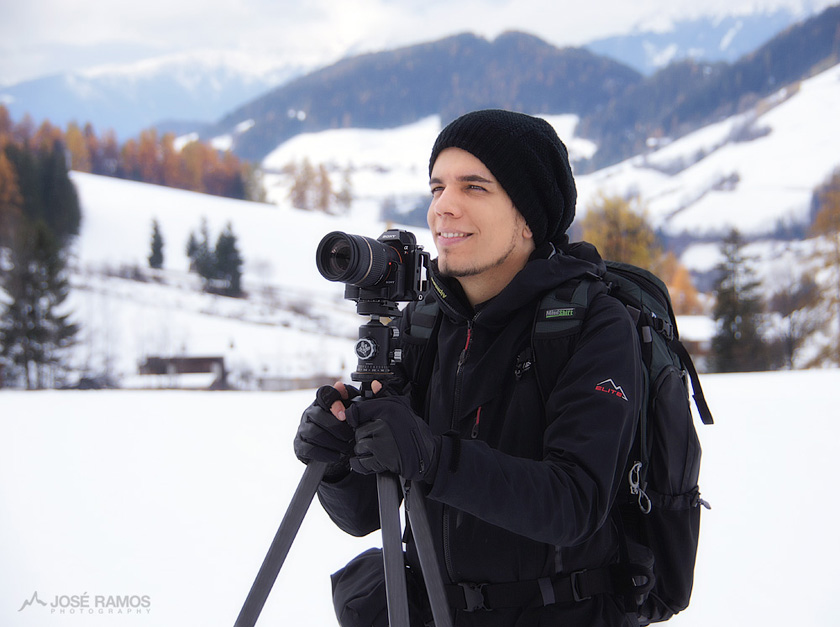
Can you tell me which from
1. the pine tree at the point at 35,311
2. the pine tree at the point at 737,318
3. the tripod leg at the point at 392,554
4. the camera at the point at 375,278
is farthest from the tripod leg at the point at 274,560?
the pine tree at the point at 35,311

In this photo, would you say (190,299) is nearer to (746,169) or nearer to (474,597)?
(474,597)

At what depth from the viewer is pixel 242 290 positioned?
33312 millimetres

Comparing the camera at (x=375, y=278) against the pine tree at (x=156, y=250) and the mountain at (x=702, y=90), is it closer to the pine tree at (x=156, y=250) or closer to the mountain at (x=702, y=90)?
the pine tree at (x=156, y=250)

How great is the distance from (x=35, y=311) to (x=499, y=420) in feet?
97.7

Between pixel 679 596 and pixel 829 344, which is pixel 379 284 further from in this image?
pixel 829 344

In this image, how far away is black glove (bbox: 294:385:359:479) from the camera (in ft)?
3.74

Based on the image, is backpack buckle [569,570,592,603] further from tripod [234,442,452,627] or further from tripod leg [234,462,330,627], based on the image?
tripod leg [234,462,330,627]

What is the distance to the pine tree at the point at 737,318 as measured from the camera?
2447 cm

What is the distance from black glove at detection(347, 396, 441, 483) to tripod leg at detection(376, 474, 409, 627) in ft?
0.26

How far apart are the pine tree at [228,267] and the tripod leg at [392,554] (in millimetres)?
33313

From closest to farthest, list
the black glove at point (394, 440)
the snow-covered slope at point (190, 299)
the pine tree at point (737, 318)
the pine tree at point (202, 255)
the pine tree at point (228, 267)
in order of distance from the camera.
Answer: the black glove at point (394, 440) → the pine tree at point (737, 318) → the snow-covered slope at point (190, 299) → the pine tree at point (228, 267) → the pine tree at point (202, 255)

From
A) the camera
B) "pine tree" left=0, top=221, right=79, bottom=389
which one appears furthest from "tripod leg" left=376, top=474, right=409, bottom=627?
"pine tree" left=0, top=221, right=79, bottom=389

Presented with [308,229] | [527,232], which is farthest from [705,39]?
[527,232]

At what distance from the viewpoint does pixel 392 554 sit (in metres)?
1.13
